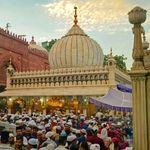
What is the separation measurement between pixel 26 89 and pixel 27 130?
15.8 metres

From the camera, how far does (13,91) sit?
2567cm

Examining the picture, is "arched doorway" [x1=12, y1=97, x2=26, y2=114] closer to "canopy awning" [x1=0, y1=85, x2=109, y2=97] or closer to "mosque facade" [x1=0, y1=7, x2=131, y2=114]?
"mosque facade" [x1=0, y1=7, x2=131, y2=114]

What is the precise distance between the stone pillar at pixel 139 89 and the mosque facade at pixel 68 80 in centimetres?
1431

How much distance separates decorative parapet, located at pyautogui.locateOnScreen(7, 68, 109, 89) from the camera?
884 inches

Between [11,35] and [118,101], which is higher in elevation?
[11,35]

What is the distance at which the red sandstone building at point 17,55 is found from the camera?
32.0 meters

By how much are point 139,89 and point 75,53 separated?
67.5 feet

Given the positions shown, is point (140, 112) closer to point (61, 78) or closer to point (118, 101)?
point (118, 101)

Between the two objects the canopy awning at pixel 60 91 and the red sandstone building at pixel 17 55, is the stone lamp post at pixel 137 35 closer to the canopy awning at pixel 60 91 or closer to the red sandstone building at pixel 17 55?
the canopy awning at pixel 60 91

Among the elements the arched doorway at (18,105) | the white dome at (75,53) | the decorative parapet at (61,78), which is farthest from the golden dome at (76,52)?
the arched doorway at (18,105)

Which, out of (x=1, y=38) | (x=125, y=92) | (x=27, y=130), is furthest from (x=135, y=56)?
→ (x=1, y=38)

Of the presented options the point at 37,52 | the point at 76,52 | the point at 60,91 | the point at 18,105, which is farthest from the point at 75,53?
the point at 37,52

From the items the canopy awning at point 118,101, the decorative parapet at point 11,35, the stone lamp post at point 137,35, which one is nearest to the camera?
the stone lamp post at point 137,35

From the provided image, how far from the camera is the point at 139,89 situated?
6645mm
